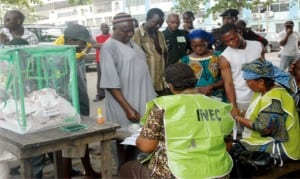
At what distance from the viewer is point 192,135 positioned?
2076 millimetres

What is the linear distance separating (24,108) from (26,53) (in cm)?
→ 32

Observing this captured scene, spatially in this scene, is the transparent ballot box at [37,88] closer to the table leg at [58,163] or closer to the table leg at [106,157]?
the table leg at [106,157]

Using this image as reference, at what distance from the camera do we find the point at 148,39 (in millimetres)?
4109

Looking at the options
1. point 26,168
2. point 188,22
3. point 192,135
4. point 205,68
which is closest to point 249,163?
point 192,135

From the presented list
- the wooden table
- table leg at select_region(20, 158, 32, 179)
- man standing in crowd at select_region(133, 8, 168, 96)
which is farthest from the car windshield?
table leg at select_region(20, 158, 32, 179)

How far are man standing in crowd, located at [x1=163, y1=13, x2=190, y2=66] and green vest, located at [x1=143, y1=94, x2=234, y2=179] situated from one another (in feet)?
8.71

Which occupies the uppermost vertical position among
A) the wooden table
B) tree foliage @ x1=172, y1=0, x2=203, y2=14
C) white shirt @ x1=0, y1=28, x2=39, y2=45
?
tree foliage @ x1=172, y1=0, x2=203, y2=14

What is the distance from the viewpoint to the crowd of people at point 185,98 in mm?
2107

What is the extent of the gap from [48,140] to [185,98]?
793 millimetres

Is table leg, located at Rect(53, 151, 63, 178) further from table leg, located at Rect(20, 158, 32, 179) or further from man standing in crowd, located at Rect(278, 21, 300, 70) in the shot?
man standing in crowd, located at Rect(278, 21, 300, 70)

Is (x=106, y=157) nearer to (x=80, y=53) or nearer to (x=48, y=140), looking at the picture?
(x=48, y=140)

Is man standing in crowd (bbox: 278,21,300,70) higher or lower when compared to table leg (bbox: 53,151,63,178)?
higher

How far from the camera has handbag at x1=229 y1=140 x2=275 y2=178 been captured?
2625 mm

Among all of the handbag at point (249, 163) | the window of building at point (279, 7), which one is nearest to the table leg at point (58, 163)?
the handbag at point (249, 163)
